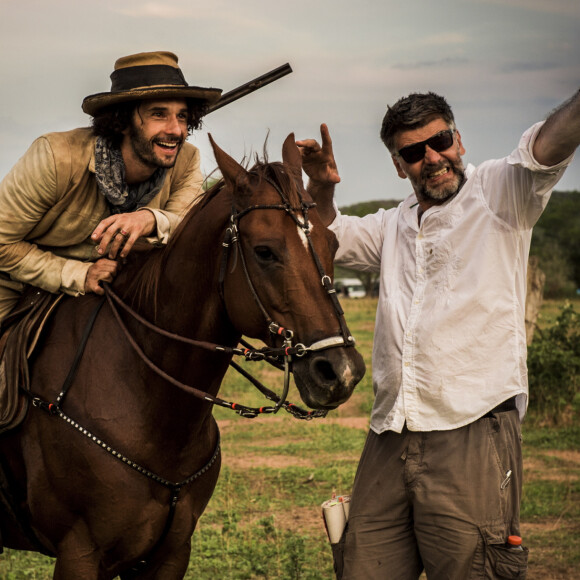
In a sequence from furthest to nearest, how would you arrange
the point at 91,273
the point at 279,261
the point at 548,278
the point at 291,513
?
the point at 548,278, the point at 291,513, the point at 91,273, the point at 279,261

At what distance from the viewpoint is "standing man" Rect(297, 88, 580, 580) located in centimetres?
366

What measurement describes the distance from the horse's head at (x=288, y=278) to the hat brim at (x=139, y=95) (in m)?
0.90

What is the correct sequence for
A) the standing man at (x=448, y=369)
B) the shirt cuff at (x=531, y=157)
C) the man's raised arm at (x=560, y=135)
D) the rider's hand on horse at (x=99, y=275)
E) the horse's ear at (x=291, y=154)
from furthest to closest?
the rider's hand on horse at (x=99, y=275)
the horse's ear at (x=291, y=154)
the standing man at (x=448, y=369)
the shirt cuff at (x=531, y=157)
the man's raised arm at (x=560, y=135)

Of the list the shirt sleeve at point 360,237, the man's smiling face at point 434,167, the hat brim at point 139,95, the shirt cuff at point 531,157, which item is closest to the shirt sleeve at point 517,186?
the shirt cuff at point 531,157

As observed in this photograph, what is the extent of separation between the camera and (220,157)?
12.1 ft

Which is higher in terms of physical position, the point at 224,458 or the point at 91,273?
the point at 91,273

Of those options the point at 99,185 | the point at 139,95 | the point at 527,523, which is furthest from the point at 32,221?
the point at 527,523

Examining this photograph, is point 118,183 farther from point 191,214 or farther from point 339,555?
point 339,555

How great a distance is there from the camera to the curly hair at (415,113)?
4.01 metres

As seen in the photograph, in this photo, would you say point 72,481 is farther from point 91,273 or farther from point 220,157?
point 220,157

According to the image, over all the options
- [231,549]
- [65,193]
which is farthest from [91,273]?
[231,549]

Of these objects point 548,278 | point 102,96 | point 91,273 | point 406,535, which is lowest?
point 548,278

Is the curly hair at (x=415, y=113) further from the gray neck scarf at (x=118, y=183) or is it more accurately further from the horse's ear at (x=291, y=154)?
the gray neck scarf at (x=118, y=183)

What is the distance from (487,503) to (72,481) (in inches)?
78.1
